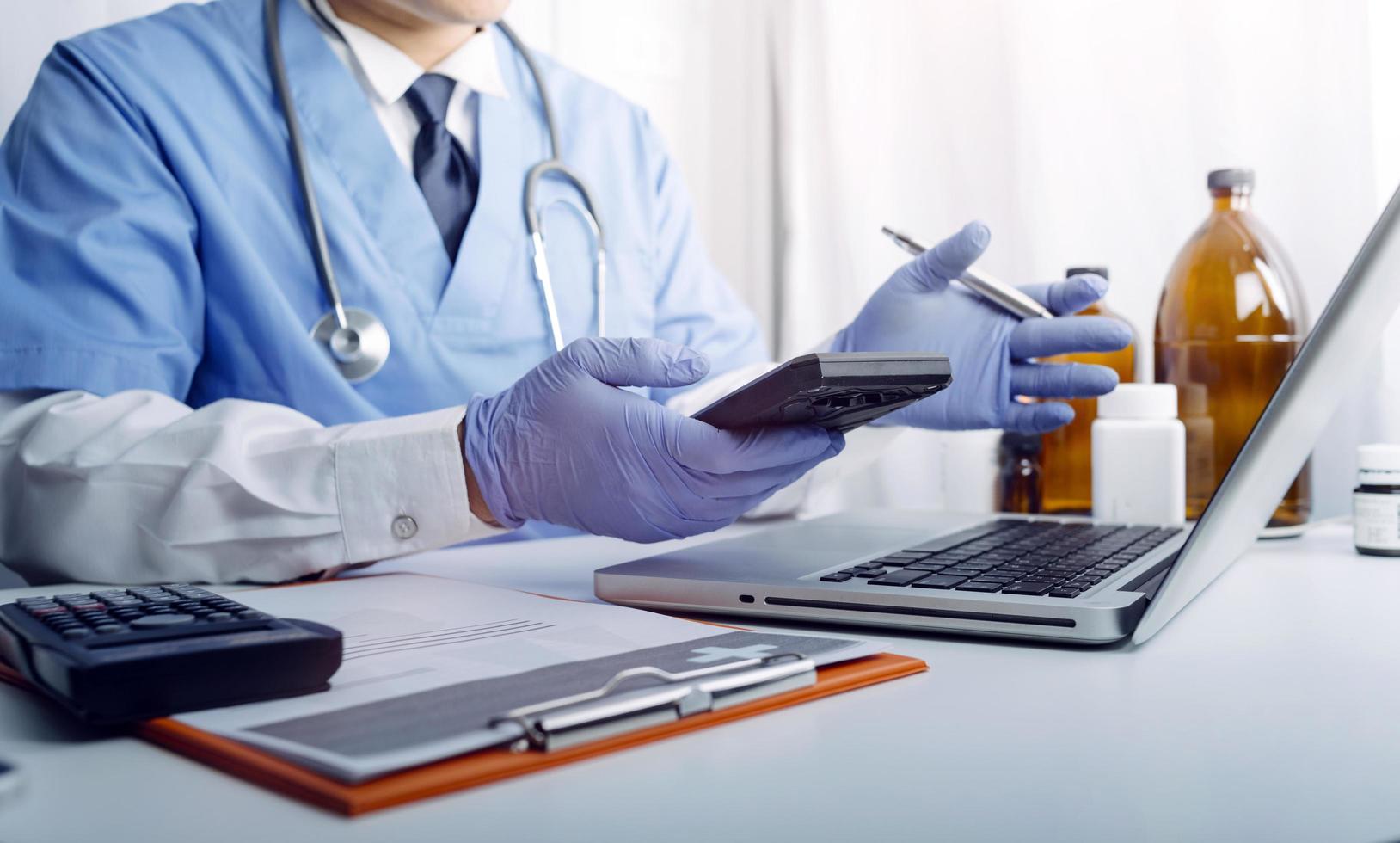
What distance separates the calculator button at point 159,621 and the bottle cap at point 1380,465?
3.02 ft

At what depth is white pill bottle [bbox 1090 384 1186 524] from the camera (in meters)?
1.00

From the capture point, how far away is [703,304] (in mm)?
1453

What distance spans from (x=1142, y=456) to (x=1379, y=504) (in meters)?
0.19

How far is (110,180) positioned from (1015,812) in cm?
97

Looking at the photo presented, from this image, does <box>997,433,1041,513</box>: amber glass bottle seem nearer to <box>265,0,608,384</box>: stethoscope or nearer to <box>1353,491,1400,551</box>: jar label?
<box>1353,491,1400,551</box>: jar label

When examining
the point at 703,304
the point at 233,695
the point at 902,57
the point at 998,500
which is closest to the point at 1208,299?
the point at 998,500

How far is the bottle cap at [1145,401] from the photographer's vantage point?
100 centimetres

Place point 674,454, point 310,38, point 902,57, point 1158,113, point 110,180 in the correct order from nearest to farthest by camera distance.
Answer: point 674,454 → point 110,180 → point 310,38 → point 1158,113 → point 902,57

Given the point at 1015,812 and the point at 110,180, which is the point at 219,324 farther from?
the point at 1015,812

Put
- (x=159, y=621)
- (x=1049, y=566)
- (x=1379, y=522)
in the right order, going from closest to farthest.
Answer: (x=159, y=621) → (x=1049, y=566) → (x=1379, y=522)

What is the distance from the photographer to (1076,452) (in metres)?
1.18

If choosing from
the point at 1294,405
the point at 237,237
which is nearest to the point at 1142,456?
the point at 1294,405

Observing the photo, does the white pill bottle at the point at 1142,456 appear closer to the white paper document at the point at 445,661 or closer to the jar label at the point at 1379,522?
the jar label at the point at 1379,522

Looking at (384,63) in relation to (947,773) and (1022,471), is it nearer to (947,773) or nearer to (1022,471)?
(1022,471)
